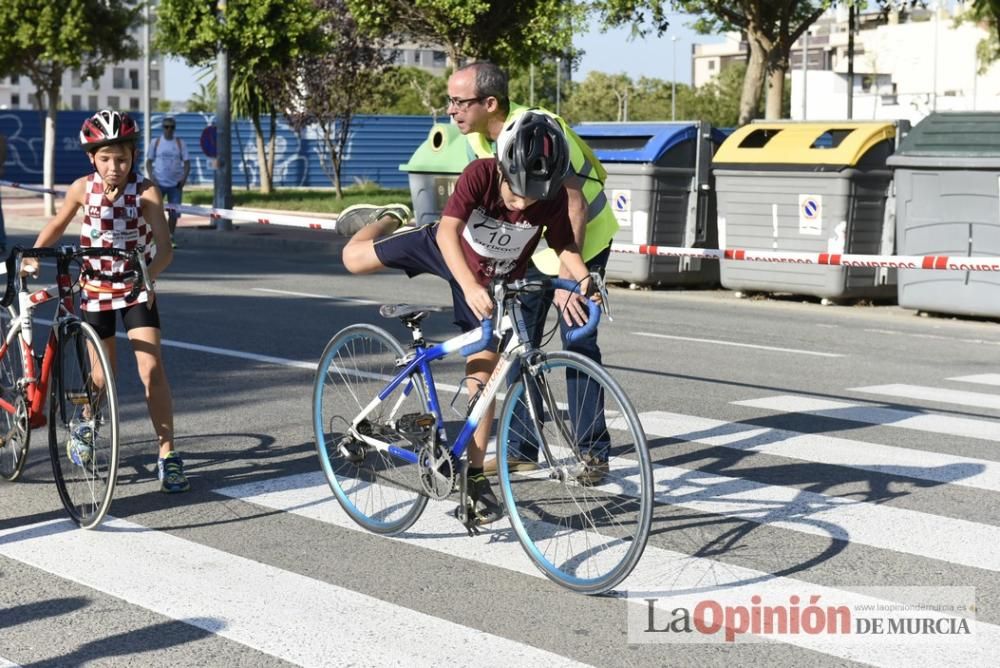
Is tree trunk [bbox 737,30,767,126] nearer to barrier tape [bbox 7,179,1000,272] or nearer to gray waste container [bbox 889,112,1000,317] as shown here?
barrier tape [bbox 7,179,1000,272]

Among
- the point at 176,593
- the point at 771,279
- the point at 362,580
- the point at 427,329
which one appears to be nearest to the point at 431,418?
the point at 362,580

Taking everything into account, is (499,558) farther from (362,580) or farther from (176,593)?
(176,593)

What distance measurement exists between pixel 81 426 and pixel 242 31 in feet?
62.3

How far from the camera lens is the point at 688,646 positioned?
4281mm

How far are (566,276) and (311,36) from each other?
21143 millimetres

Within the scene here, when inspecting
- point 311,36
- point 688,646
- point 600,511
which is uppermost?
point 311,36

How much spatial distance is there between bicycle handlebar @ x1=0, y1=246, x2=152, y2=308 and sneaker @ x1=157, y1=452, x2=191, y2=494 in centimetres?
69

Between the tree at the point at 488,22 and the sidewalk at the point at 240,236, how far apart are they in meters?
4.67

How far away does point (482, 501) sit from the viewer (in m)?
5.13

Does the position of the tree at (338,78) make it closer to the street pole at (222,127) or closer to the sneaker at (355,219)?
the street pole at (222,127)

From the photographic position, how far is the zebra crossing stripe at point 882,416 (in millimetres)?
7680

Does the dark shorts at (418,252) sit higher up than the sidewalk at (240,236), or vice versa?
the dark shorts at (418,252)

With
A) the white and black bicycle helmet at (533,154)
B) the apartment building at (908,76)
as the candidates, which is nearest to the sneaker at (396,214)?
the white and black bicycle helmet at (533,154)

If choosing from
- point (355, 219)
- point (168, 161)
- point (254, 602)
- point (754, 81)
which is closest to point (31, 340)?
point (355, 219)
